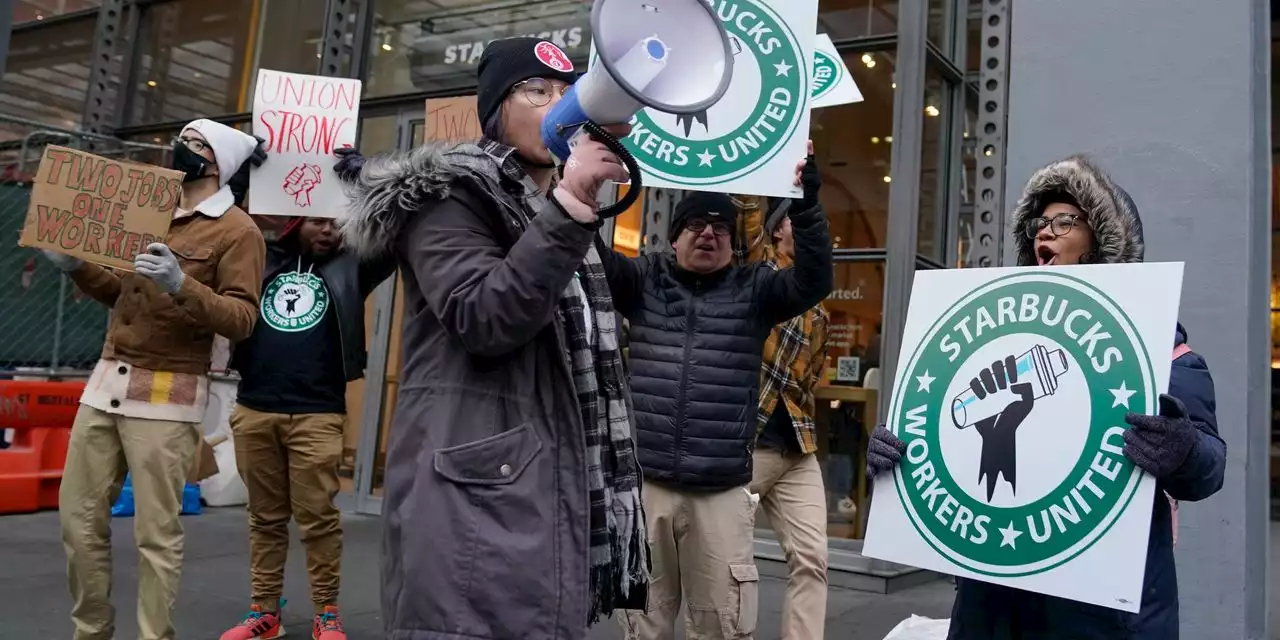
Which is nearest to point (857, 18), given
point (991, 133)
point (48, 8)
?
point (991, 133)

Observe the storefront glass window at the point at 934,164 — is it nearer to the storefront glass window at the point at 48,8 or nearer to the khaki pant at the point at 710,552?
the khaki pant at the point at 710,552

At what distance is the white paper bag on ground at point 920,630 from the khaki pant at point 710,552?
4.04 feet

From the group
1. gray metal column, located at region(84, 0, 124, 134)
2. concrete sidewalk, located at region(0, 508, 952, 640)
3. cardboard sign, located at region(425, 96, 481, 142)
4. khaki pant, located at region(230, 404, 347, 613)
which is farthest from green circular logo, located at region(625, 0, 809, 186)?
gray metal column, located at region(84, 0, 124, 134)

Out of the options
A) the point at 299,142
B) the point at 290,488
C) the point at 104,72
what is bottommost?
the point at 290,488

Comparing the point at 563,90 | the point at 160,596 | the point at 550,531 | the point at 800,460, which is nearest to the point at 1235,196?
the point at 800,460

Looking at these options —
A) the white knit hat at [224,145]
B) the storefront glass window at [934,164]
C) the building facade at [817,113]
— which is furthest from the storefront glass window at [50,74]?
the storefront glass window at [934,164]

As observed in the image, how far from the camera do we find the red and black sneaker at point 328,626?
4367 millimetres

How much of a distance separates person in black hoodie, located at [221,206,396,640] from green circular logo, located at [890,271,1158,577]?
282cm

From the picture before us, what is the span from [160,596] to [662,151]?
7.70 ft

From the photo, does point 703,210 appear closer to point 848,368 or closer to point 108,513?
point 108,513

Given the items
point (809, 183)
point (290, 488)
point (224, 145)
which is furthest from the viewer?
point (290, 488)

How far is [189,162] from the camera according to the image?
3.86 metres

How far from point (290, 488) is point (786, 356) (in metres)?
2.23

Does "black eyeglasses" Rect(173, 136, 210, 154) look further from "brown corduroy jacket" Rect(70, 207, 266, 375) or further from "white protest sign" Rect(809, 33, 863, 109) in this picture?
"white protest sign" Rect(809, 33, 863, 109)
